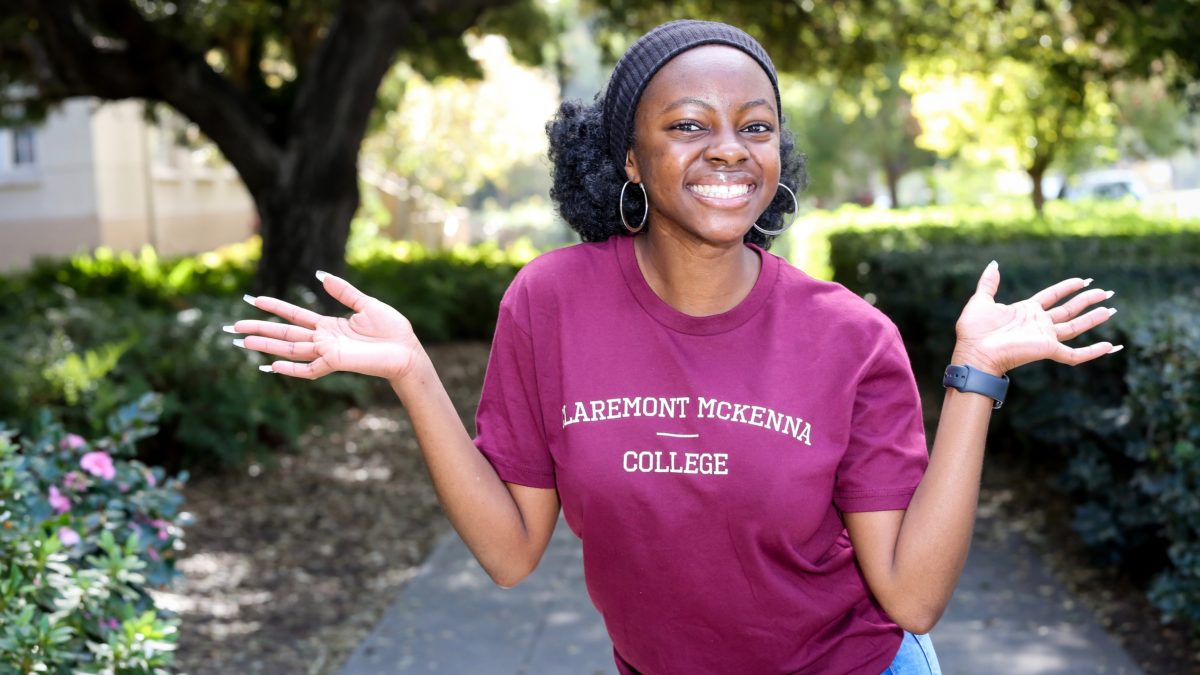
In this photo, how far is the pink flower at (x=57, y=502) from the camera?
3.85 m

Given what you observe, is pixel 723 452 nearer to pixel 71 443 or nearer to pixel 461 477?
pixel 461 477

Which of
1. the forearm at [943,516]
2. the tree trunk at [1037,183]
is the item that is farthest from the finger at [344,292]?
the tree trunk at [1037,183]

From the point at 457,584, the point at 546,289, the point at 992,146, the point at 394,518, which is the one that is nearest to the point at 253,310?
the point at 394,518

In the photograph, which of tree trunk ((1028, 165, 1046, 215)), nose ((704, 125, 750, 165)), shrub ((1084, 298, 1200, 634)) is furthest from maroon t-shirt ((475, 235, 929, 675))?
tree trunk ((1028, 165, 1046, 215))

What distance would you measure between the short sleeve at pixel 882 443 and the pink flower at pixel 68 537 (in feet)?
7.26

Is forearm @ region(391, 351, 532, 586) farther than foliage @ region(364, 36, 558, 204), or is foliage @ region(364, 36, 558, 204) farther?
foliage @ region(364, 36, 558, 204)

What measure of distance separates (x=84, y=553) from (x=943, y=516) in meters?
2.49

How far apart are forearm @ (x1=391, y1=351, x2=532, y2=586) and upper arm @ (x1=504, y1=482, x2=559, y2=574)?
0.04 ft

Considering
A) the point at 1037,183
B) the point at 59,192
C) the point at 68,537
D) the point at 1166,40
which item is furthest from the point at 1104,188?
the point at 68,537

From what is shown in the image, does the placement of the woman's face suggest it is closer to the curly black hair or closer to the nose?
the nose

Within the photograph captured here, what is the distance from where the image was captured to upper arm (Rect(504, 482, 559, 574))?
256 centimetres

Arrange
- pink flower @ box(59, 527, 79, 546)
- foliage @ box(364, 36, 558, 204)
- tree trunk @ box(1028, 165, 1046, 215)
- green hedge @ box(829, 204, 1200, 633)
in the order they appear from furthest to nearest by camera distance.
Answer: foliage @ box(364, 36, 558, 204), tree trunk @ box(1028, 165, 1046, 215), green hedge @ box(829, 204, 1200, 633), pink flower @ box(59, 527, 79, 546)

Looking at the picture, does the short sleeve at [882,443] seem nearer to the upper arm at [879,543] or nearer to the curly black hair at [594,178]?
the upper arm at [879,543]

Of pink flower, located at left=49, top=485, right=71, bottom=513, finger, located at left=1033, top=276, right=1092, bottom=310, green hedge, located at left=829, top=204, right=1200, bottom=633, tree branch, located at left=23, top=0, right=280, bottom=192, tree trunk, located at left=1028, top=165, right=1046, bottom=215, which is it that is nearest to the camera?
finger, located at left=1033, top=276, right=1092, bottom=310
